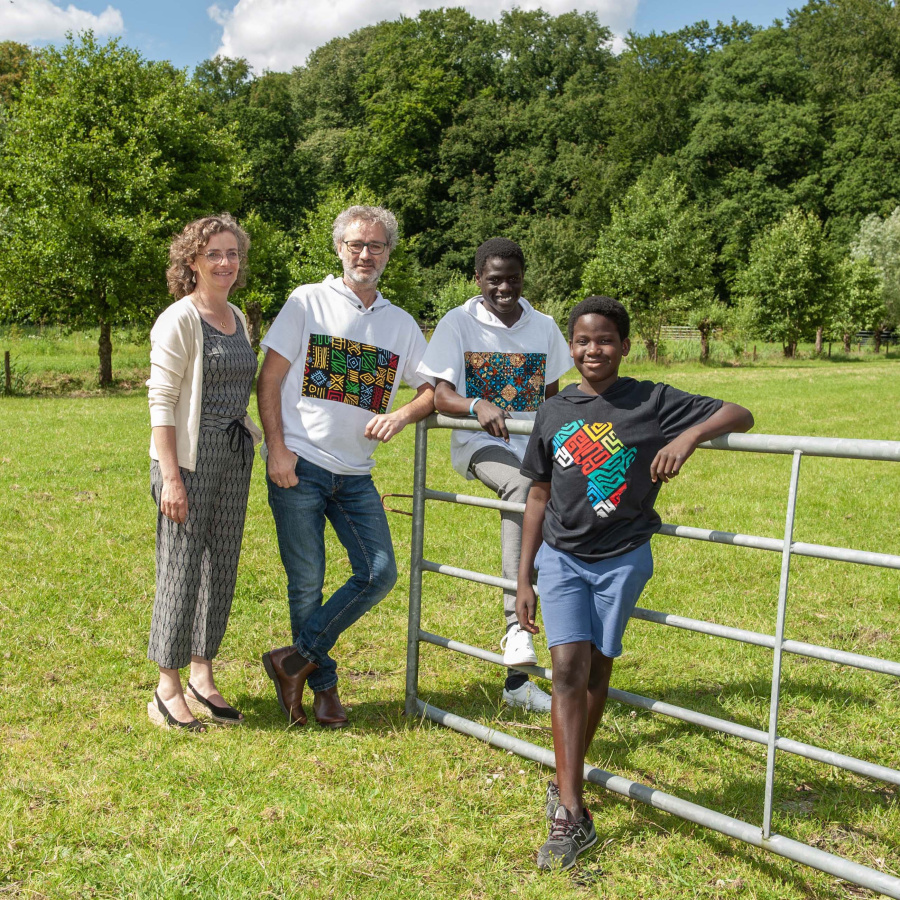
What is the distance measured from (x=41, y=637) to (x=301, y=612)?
1940mm

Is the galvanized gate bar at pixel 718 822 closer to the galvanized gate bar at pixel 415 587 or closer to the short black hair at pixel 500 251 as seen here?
the galvanized gate bar at pixel 415 587

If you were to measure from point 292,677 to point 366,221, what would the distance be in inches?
80.2

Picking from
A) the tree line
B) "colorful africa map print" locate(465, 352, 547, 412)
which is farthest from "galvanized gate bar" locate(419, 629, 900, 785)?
the tree line

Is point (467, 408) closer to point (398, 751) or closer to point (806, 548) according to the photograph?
point (398, 751)

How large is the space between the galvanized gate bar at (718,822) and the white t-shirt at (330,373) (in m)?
1.35

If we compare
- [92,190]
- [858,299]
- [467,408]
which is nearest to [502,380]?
[467,408]

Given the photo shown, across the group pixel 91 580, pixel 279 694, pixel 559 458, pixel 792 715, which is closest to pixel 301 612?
pixel 279 694

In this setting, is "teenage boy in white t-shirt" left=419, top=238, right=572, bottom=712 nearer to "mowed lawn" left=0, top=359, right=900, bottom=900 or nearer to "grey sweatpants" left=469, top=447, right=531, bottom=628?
"grey sweatpants" left=469, top=447, right=531, bottom=628

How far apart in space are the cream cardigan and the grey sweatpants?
4.05ft

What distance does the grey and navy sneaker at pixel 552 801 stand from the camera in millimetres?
3227

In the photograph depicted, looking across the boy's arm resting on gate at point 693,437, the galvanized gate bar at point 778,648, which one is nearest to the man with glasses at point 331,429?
the boy's arm resting on gate at point 693,437

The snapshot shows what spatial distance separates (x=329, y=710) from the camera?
4.28 meters

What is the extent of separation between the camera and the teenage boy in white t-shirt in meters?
4.19

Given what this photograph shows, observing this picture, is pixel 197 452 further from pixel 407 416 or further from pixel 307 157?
pixel 307 157
